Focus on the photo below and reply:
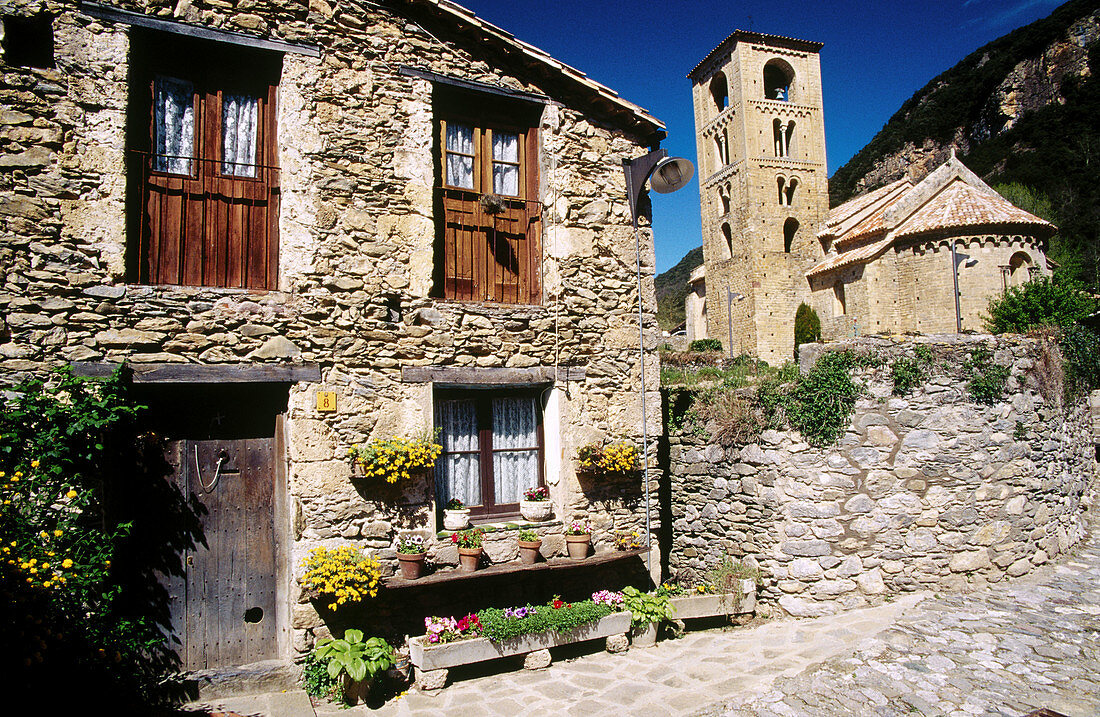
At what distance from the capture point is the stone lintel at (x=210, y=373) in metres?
5.32

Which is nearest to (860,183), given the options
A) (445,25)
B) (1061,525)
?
(1061,525)

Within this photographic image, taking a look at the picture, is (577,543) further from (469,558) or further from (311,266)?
(311,266)

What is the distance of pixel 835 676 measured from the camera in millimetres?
5617

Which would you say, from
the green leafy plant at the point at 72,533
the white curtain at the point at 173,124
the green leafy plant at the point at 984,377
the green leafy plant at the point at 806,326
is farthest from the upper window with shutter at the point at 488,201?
the green leafy plant at the point at 806,326

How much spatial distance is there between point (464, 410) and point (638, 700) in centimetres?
331

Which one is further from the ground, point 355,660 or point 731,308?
point 731,308

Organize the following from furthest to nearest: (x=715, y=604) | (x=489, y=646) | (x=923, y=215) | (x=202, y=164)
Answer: (x=923, y=215) → (x=715, y=604) → (x=202, y=164) → (x=489, y=646)

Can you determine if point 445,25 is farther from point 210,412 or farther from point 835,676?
point 835,676

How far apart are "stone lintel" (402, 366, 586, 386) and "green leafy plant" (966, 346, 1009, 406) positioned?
16.2 ft

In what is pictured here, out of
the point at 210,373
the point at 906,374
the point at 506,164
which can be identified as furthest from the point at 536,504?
the point at 906,374

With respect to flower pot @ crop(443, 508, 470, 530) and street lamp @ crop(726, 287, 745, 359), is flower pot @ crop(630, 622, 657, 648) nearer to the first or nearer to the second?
A: flower pot @ crop(443, 508, 470, 530)

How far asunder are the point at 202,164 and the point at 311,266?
1441mm

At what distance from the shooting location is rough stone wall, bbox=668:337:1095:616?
24.6ft

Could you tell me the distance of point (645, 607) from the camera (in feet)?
22.7
